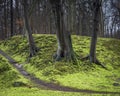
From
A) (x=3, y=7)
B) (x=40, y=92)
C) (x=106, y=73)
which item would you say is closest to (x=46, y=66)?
(x=106, y=73)

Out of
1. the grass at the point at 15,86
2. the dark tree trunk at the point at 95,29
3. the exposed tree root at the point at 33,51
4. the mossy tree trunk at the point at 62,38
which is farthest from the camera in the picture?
the exposed tree root at the point at 33,51

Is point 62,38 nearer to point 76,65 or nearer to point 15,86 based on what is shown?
point 76,65

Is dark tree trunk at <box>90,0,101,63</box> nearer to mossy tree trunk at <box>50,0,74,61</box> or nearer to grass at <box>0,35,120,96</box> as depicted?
grass at <box>0,35,120,96</box>

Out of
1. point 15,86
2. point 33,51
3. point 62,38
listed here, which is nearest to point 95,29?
point 62,38

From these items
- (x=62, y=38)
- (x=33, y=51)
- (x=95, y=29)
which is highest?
(x=95, y=29)

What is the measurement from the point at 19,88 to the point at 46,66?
636cm

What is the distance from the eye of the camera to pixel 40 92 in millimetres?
16609

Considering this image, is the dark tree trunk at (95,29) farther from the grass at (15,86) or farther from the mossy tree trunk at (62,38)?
the grass at (15,86)

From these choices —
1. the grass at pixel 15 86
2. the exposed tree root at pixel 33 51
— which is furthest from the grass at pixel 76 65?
the grass at pixel 15 86

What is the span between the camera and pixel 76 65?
2425 centimetres

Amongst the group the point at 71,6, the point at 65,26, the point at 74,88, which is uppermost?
the point at 71,6

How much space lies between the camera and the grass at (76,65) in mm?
20344

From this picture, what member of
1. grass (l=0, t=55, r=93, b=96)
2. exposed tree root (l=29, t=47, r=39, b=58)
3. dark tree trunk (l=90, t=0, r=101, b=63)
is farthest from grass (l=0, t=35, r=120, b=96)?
grass (l=0, t=55, r=93, b=96)

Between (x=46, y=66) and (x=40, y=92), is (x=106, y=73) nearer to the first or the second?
(x=46, y=66)
